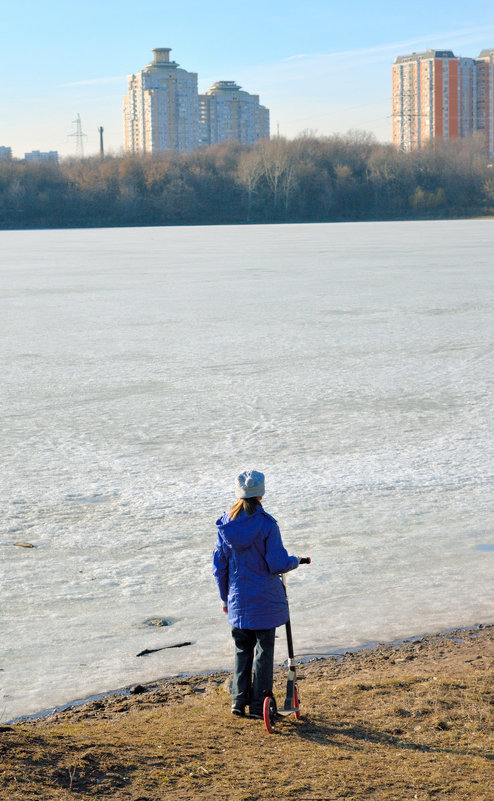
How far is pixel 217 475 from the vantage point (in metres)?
7.51

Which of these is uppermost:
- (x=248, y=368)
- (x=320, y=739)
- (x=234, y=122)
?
(x=234, y=122)

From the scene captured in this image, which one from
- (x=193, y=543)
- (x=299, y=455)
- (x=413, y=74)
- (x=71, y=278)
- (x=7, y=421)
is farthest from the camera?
(x=413, y=74)

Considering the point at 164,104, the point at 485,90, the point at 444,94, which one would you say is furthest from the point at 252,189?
the point at 164,104

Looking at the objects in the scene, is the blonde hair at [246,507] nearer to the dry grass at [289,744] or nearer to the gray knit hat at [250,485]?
the gray knit hat at [250,485]

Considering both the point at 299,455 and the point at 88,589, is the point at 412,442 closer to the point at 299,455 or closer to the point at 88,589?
the point at 299,455

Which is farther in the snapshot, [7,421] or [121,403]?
[121,403]

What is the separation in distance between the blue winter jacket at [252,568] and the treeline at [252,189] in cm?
9029

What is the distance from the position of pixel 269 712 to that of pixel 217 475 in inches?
150

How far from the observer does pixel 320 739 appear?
12.0 feet

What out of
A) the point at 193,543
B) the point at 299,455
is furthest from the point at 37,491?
the point at 299,455

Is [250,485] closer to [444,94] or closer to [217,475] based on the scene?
[217,475]

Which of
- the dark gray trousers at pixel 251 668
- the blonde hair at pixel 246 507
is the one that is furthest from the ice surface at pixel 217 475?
the blonde hair at pixel 246 507

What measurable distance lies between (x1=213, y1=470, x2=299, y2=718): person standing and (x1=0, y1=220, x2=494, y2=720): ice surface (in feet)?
1.80

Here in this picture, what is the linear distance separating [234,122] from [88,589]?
566 feet
